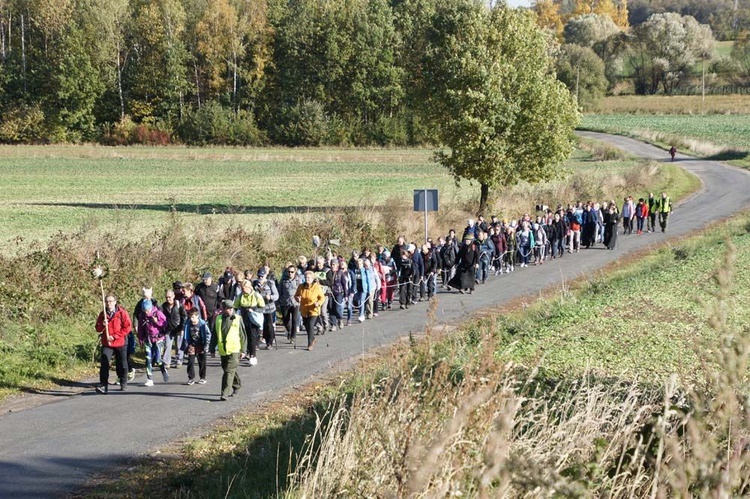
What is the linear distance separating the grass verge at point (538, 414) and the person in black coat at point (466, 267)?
247cm

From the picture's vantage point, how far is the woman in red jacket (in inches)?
567

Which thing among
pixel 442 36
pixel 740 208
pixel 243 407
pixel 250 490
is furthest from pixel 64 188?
pixel 250 490

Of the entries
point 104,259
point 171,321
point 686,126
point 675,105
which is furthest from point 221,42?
point 171,321

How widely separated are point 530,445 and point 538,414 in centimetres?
94

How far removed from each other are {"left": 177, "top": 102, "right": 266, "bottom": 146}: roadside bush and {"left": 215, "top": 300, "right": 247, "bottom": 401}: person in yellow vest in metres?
71.2

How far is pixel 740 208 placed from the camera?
41.5 metres

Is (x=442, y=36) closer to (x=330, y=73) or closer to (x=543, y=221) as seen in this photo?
(x=543, y=221)

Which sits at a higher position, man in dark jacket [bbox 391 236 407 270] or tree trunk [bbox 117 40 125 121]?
tree trunk [bbox 117 40 125 121]

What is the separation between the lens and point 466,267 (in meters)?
22.8

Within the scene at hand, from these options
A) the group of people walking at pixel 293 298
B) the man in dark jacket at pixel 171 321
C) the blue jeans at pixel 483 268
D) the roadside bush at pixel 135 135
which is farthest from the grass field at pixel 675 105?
the man in dark jacket at pixel 171 321

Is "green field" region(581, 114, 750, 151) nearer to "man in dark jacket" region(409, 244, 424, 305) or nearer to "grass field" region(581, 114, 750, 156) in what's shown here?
"grass field" region(581, 114, 750, 156)

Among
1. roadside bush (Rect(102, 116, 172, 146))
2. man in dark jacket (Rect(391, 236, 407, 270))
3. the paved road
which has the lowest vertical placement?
the paved road

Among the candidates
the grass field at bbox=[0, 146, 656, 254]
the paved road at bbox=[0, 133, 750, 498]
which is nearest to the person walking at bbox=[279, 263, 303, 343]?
the paved road at bbox=[0, 133, 750, 498]

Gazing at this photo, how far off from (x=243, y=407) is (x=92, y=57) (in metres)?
77.3
